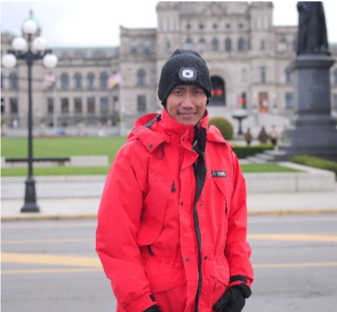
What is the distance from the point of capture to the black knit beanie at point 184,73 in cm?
314

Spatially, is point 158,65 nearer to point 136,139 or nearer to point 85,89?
point 85,89

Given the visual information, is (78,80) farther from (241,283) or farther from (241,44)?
(241,283)

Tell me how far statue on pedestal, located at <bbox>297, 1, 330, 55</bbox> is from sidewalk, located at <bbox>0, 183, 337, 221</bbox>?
7.79 meters

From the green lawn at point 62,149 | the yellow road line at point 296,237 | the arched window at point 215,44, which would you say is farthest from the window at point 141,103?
the yellow road line at point 296,237

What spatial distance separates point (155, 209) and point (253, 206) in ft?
34.5

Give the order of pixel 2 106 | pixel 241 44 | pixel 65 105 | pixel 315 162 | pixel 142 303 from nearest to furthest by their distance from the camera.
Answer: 1. pixel 142 303
2. pixel 315 162
3. pixel 241 44
4. pixel 2 106
5. pixel 65 105

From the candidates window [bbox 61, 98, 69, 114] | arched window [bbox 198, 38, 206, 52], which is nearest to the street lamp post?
arched window [bbox 198, 38, 206, 52]

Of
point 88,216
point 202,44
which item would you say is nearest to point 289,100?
point 202,44

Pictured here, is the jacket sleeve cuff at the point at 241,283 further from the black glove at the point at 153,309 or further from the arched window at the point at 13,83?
the arched window at the point at 13,83

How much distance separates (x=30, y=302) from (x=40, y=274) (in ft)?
3.76

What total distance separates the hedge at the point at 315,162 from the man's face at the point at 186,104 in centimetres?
1559

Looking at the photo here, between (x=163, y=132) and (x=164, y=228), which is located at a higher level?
(x=163, y=132)

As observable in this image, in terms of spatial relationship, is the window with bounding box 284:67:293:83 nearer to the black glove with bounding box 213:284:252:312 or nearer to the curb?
the curb

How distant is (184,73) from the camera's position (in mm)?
3135
